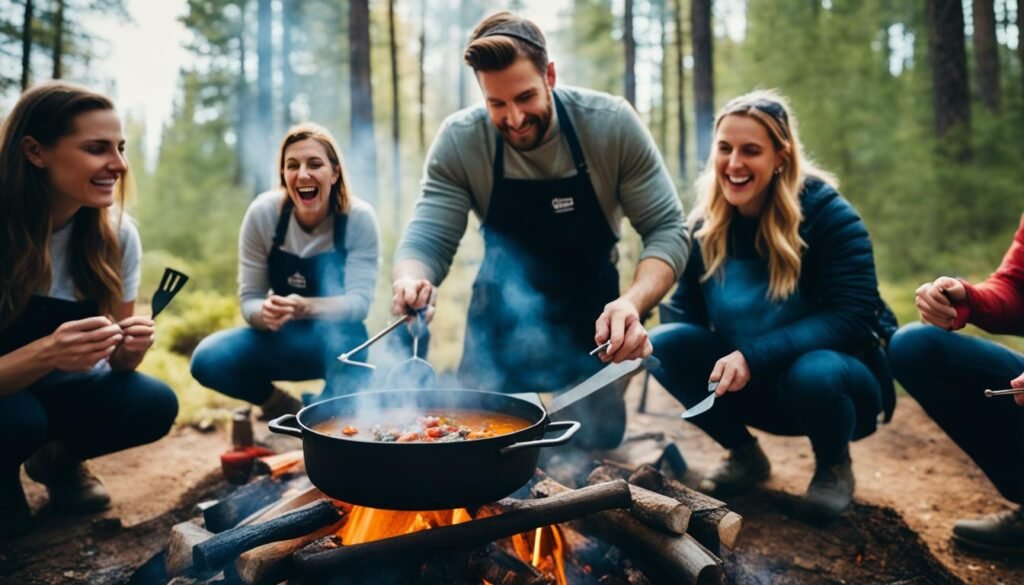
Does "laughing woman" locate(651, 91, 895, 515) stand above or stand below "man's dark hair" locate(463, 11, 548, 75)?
below

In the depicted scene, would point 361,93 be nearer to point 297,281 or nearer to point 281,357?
point 297,281

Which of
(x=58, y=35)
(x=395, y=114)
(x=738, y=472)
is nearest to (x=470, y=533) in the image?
(x=738, y=472)

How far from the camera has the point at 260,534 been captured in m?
1.97

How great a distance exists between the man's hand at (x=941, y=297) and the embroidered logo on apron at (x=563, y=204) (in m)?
1.61

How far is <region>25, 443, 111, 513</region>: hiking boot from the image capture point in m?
3.14

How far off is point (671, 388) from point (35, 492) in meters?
3.22

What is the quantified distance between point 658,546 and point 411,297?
1280mm

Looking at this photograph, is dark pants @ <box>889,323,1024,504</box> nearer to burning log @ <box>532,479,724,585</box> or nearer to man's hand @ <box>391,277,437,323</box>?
burning log @ <box>532,479,724,585</box>

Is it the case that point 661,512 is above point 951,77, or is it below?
below

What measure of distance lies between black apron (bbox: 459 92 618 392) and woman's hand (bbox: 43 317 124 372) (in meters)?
1.85

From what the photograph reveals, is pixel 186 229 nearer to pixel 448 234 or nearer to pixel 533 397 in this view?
pixel 448 234

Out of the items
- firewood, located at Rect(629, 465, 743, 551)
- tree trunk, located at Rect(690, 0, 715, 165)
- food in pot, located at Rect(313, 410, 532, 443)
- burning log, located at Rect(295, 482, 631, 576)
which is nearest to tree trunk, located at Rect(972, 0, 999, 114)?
tree trunk, located at Rect(690, 0, 715, 165)

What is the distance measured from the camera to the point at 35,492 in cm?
341

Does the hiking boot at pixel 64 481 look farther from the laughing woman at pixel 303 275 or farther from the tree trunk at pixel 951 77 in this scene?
the tree trunk at pixel 951 77
